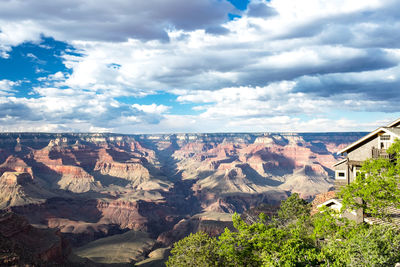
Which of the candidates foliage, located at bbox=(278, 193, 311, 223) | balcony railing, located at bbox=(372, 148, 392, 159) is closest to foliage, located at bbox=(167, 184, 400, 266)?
balcony railing, located at bbox=(372, 148, 392, 159)

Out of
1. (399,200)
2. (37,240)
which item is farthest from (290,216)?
(37,240)

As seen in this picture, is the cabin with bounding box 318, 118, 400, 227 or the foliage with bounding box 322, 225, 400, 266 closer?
the foliage with bounding box 322, 225, 400, 266

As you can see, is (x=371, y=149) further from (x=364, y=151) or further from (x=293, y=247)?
(x=293, y=247)

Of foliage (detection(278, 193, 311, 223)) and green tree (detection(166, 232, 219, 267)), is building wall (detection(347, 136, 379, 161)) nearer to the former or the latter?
green tree (detection(166, 232, 219, 267))

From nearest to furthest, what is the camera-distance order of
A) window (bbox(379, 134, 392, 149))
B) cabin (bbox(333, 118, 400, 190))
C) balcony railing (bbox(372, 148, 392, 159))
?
cabin (bbox(333, 118, 400, 190)) < balcony railing (bbox(372, 148, 392, 159)) < window (bbox(379, 134, 392, 149))

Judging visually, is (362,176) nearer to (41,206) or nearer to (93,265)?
(93,265)

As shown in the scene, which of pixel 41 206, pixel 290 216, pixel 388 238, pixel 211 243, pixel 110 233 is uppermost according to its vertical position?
pixel 388 238

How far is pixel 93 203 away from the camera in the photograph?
176125 millimetres

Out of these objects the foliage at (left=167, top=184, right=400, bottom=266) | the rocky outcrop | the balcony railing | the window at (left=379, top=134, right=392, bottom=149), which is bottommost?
the rocky outcrop

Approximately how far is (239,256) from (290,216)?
109 feet

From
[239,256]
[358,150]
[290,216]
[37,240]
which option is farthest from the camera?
[37,240]

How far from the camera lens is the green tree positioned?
26.3 m

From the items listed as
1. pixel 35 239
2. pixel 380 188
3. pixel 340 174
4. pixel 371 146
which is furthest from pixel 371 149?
pixel 35 239

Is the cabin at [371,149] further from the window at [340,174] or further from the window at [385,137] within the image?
the window at [340,174]
